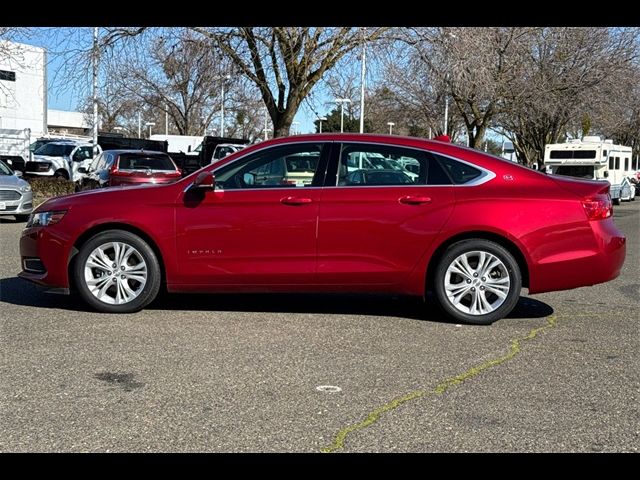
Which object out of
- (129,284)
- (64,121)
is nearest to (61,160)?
(129,284)

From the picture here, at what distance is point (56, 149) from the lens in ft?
92.0

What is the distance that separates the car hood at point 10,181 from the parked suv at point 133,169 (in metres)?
1.49

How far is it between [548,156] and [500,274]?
2524 cm

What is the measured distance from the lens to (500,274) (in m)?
6.50

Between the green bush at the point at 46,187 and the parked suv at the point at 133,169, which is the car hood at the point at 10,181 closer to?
the parked suv at the point at 133,169

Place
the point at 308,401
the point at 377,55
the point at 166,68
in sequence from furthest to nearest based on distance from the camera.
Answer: the point at 166,68 < the point at 377,55 < the point at 308,401

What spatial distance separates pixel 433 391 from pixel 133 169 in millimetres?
13071

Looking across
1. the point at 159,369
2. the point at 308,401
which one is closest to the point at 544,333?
the point at 308,401

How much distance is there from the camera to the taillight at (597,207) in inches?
254

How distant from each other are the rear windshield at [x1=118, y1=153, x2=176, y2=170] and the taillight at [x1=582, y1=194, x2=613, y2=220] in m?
11.8

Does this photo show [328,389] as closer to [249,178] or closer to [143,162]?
[249,178]

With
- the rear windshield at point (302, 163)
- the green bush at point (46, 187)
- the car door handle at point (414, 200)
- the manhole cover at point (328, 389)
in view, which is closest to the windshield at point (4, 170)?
the green bush at point (46, 187)
